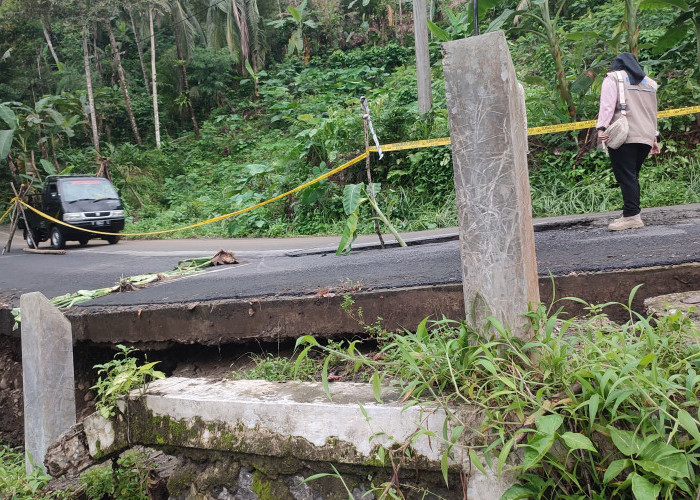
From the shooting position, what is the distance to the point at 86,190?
15016mm

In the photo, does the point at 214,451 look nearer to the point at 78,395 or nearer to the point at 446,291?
the point at 446,291

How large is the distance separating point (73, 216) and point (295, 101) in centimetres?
998

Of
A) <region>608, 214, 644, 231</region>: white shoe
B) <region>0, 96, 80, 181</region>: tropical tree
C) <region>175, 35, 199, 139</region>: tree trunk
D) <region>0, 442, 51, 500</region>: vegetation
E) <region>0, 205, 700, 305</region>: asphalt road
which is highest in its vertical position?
<region>175, 35, 199, 139</region>: tree trunk

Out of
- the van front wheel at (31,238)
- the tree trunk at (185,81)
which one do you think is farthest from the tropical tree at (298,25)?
the van front wheel at (31,238)

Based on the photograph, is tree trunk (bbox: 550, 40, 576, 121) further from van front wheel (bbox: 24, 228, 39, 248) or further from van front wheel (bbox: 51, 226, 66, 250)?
van front wheel (bbox: 24, 228, 39, 248)

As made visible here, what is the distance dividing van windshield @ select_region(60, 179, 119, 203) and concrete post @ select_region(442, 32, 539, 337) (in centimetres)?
1406

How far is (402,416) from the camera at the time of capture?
238 cm

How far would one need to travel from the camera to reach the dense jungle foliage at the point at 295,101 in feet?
33.3

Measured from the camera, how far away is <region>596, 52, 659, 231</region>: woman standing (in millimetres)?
5457

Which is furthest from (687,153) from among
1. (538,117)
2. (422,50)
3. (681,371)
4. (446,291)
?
(681,371)

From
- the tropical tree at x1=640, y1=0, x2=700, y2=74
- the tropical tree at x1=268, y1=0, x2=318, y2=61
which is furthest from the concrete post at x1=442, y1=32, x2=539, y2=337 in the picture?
the tropical tree at x1=268, y1=0, x2=318, y2=61

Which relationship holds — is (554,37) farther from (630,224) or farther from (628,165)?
(630,224)

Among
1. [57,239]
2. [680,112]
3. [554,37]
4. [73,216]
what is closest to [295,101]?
[73,216]

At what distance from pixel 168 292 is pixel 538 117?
8.49m
